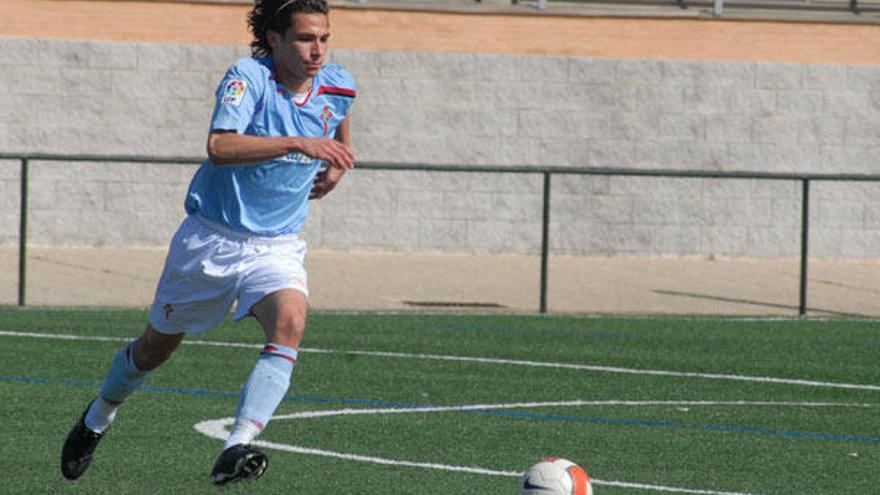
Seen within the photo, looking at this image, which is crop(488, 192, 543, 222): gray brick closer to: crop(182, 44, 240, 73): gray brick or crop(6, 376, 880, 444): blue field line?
crop(182, 44, 240, 73): gray brick

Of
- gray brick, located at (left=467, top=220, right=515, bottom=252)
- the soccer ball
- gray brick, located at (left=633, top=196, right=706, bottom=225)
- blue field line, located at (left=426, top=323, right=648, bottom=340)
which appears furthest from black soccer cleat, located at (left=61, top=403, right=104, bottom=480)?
gray brick, located at (left=633, top=196, right=706, bottom=225)

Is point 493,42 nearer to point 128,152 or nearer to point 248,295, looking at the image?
point 128,152

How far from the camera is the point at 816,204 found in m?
25.9

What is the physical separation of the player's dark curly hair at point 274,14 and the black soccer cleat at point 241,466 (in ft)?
6.27

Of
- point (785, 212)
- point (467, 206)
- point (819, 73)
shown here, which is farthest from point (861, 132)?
point (467, 206)

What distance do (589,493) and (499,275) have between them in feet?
50.9

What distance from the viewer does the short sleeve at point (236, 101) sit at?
795 centimetres

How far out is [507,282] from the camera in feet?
74.0

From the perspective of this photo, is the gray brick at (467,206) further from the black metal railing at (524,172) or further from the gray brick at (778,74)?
the black metal railing at (524,172)

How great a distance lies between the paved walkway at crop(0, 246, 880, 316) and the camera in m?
20.3

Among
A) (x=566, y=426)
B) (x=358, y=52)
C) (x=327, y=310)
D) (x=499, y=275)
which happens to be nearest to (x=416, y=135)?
(x=358, y=52)

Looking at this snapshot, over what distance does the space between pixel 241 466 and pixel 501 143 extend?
18.6m

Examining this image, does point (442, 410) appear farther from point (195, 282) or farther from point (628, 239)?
point (628, 239)

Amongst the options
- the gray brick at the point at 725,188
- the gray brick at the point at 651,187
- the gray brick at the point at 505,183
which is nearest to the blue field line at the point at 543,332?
the gray brick at the point at 505,183
